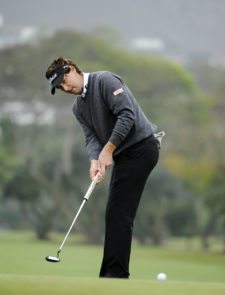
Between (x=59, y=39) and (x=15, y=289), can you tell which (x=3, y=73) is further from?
(x=15, y=289)

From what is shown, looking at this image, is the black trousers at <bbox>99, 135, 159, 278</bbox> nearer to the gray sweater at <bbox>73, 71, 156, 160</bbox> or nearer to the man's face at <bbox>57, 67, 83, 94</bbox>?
the gray sweater at <bbox>73, 71, 156, 160</bbox>

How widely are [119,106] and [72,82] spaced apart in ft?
1.30

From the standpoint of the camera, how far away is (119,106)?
7812 mm

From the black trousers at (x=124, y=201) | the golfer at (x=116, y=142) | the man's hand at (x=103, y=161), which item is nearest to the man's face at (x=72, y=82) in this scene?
the golfer at (x=116, y=142)

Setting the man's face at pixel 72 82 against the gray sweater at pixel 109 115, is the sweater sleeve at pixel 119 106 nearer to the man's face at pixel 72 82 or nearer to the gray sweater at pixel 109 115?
the gray sweater at pixel 109 115

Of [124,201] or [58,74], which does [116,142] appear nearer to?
[124,201]

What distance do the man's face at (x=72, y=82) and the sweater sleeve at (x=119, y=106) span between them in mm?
171

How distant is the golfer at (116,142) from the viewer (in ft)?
25.7

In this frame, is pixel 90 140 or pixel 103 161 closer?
pixel 103 161

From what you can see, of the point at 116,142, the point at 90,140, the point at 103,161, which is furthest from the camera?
the point at 90,140

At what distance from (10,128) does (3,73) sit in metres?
3.33

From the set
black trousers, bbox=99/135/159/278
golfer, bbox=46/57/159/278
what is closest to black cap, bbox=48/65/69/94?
golfer, bbox=46/57/159/278

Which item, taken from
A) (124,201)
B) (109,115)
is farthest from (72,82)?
(124,201)

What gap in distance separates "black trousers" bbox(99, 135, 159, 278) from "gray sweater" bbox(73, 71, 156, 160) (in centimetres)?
8
